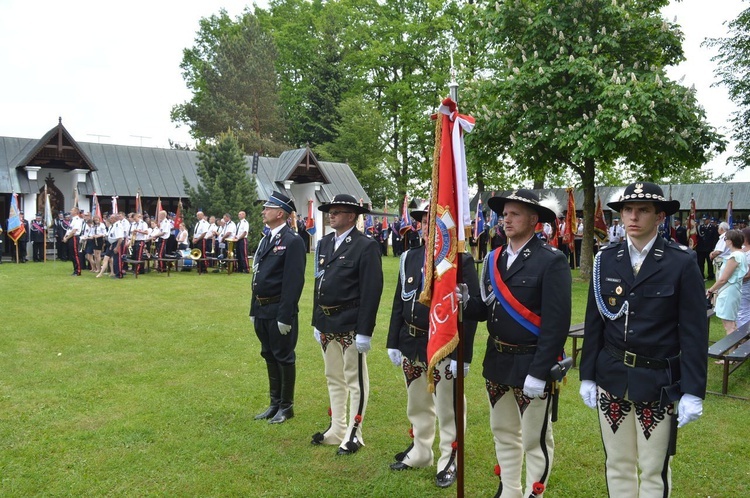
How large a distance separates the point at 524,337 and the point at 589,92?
1301 cm

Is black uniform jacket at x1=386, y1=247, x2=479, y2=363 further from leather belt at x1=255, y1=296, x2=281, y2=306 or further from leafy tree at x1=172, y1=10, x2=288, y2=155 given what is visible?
leafy tree at x1=172, y1=10, x2=288, y2=155

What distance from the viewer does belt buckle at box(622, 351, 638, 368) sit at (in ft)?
11.3

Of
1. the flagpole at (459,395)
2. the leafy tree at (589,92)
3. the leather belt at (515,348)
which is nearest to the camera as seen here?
the flagpole at (459,395)


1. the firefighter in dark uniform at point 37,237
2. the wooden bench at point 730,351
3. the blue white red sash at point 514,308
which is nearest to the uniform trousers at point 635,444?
the blue white red sash at point 514,308

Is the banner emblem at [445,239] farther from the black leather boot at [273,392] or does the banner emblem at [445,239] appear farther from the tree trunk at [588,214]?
the tree trunk at [588,214]

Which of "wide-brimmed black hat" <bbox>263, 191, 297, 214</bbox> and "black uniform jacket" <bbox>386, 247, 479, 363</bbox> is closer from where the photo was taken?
"black uniform jacket" <bbox>386, 247, 479, 363</bbox>

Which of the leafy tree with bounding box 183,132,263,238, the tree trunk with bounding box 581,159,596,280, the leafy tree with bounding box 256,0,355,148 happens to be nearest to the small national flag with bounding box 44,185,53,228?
the leafy tree with bounding box 183,132,263,238

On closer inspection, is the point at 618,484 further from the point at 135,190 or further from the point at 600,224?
the point at 135,190

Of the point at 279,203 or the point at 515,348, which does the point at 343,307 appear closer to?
the point at 279,203

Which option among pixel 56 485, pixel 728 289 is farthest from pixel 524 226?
pixel 728 289

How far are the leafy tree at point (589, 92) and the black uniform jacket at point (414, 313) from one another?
10.7m

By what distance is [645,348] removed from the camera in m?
3.44

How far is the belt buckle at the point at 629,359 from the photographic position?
346 centimetres

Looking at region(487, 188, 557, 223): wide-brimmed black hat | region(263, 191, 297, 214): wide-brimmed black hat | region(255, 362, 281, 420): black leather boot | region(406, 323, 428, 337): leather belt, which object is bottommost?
region(255, 362, 281, 420): black leather boot
